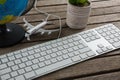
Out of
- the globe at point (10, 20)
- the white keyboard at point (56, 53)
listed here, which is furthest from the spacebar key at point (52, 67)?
the globe at point (10, 20)

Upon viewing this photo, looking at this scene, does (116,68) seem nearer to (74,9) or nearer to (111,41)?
(111,41)

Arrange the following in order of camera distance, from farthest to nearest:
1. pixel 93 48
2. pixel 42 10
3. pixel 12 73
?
pixel 42 10 < pixel 93 48 < pixel 12 73

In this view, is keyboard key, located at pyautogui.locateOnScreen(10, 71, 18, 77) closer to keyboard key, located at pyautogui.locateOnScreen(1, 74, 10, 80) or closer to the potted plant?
keyboard key, located at pyautogui.locateOnScreen(1, 74, 10, 80)

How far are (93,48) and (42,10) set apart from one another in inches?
13.1

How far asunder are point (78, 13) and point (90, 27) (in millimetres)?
102

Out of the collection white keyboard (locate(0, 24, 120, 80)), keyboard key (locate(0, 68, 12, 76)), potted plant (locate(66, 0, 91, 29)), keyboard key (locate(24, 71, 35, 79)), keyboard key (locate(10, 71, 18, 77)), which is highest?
potted plant (locate(66, 0, 91, 29))

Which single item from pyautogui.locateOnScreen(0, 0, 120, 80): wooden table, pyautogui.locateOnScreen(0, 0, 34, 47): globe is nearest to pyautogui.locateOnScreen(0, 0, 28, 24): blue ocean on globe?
pyautogui.locateOnScreen(0, 0, 34, 47): globe

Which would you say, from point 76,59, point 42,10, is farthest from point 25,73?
point 42,10

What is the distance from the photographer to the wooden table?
2.30ft

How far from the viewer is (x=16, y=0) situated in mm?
728

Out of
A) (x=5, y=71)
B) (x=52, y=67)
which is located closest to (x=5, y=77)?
(x=5, y=71)

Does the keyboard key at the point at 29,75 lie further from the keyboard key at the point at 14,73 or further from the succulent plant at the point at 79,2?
the succulent plant at the point at 79,2

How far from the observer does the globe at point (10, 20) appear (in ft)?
2.32

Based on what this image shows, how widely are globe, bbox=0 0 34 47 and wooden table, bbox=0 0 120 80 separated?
3cm
